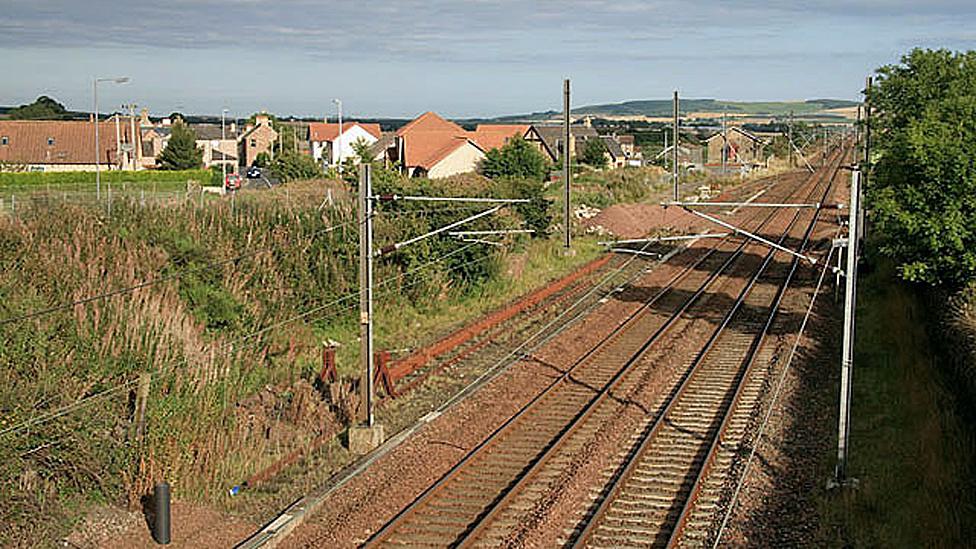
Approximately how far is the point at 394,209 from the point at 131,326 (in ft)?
42.2

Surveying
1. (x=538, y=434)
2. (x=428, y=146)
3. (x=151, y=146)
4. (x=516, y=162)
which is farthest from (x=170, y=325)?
(x=151, y=146)

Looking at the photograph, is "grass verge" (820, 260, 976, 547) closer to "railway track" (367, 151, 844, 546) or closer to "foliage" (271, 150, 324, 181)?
"railway track" (367, 151, 844, 546)

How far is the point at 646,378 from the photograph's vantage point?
1903 centimetres

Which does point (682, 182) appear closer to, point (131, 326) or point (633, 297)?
point (633, 297)

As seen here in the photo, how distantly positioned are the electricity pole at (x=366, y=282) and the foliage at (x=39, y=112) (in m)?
118

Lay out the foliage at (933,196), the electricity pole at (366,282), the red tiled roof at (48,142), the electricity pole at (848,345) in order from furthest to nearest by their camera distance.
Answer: the red tiled roof at (48,142) → the foliage at (933,196) → the electricity pole at (366,282) → the electricity pole at (848,345)

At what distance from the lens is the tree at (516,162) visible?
6334 cm

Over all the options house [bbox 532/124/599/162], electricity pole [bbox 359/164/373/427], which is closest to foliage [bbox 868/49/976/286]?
electricity pole [bbox 359/164/373/427]

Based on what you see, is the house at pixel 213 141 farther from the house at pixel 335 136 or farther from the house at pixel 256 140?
the house at pixel 335 136

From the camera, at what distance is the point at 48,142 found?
220 feet

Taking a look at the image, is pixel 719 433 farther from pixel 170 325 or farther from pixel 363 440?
pixel 170 325

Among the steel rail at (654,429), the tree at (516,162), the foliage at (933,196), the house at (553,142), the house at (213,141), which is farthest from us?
→ the house at (213,141)

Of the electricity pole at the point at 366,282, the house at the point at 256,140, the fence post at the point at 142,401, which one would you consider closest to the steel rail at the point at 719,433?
the electricity pole at the point at 366,282

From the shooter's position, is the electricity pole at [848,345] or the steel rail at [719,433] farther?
A: the electricity pole at [848,345]
